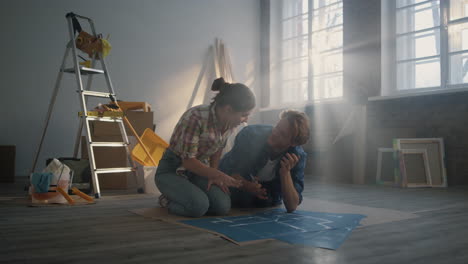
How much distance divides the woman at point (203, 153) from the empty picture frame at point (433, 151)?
2368 mm

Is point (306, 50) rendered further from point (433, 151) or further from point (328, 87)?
point (433, 151)

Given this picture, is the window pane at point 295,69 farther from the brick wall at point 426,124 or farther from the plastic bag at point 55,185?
the plastic bag at point 55,185

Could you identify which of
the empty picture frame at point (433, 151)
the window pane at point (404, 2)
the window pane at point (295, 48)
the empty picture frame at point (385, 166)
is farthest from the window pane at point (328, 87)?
the empty picture frame at point (433, 151)

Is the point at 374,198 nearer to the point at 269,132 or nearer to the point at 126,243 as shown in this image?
the point at 269,132

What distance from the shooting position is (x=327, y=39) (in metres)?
5.31

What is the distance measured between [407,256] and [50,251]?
1218 millimetres

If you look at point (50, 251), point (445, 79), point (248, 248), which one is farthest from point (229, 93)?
point (445, 79)

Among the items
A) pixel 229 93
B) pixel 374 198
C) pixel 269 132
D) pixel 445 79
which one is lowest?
pixel 374 198

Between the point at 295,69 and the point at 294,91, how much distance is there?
0.32 metres

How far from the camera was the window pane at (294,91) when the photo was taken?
19.1 ft

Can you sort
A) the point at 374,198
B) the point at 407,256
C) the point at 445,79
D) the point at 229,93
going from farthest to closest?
the point at 445,79 < the point at 374,198 < the point at 229,93 < the point at 407,256

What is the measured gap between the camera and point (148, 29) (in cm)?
525

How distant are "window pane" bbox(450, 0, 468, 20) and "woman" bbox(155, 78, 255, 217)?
3027mm

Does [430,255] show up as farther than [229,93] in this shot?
No
